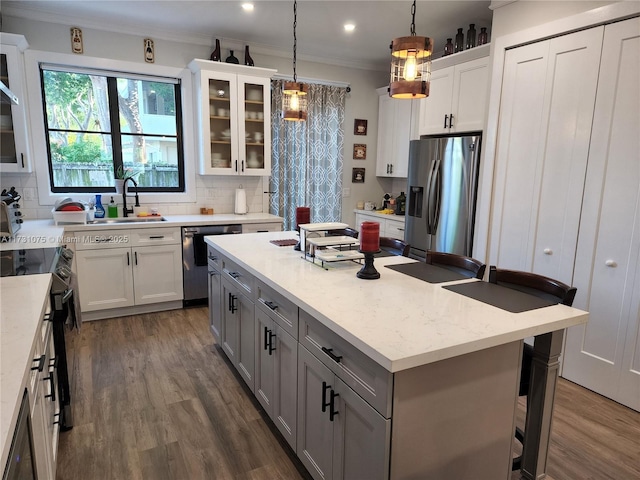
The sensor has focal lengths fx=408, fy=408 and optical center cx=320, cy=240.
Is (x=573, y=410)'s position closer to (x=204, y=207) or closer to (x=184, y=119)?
(x=204, y=207)

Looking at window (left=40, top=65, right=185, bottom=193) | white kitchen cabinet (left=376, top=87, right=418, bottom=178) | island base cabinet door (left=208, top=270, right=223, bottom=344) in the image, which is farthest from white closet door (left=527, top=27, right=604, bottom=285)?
window (left=40, top=65, right=185, bottom=193)

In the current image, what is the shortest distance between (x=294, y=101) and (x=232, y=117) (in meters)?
1.69

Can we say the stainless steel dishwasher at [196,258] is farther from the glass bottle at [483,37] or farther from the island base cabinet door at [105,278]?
the glass bottle at [483,37]

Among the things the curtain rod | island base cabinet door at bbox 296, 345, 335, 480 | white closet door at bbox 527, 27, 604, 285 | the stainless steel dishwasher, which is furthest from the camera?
the curtain rod

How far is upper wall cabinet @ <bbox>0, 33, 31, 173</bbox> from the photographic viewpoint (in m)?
3.40

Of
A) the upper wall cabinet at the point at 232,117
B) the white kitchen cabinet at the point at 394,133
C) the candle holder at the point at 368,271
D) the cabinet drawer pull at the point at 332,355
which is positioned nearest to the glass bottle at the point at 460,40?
the white kitchen cabinet at the point at 394,133

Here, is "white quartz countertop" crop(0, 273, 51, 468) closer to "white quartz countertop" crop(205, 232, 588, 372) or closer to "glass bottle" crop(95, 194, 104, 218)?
"white quartz countertop" crop(205, 232, 588, 372)

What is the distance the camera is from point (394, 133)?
16.5ft

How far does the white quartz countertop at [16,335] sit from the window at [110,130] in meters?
2.49

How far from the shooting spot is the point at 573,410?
8.12 ft

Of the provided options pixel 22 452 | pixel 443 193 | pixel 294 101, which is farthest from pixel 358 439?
pixel 443 193

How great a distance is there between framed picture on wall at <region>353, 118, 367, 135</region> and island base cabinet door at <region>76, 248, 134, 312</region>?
10.2 feet

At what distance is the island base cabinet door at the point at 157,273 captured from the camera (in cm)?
384

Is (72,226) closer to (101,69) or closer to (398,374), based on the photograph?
(101,69)
